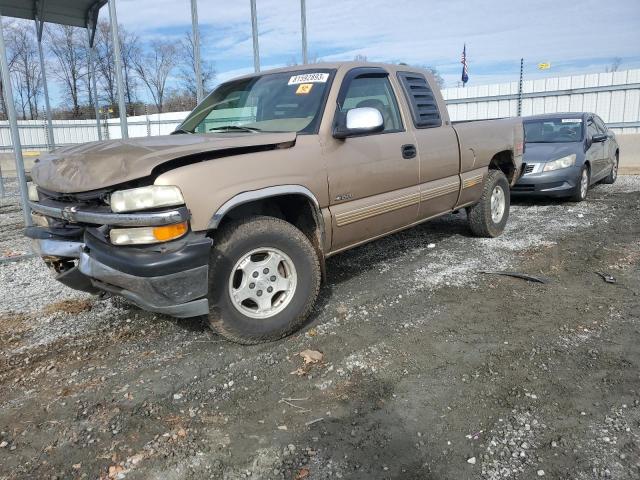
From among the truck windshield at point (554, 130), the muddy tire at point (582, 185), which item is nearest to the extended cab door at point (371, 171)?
the muddy tire at point (582, 185)

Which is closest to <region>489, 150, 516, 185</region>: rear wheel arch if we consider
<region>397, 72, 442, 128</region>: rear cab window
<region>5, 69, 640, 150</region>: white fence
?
<region>397, 72, 442, 128</region>: rear cab window

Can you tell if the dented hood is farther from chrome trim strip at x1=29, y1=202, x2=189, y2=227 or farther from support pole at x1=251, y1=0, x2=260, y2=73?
support pole at x1=251, y1=0, x2=260, y2=73

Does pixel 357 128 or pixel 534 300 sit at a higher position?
pixel 357 128

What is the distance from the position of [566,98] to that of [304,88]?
16.6 meters

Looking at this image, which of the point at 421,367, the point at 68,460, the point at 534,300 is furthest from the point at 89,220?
the point at 534,300

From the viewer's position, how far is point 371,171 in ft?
13.9

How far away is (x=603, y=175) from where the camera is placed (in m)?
10.6

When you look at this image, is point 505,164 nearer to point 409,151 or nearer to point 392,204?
point 409,151

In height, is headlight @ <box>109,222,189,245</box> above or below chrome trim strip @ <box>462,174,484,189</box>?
above

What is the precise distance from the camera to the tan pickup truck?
2980mm

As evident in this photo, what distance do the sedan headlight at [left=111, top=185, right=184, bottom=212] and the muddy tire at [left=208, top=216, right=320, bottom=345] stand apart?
48 centimetres

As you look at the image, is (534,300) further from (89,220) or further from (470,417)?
(89,220)

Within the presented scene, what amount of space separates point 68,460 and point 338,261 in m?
3.66

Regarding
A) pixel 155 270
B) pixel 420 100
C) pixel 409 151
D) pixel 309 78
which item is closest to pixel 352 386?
pixel 155 270
